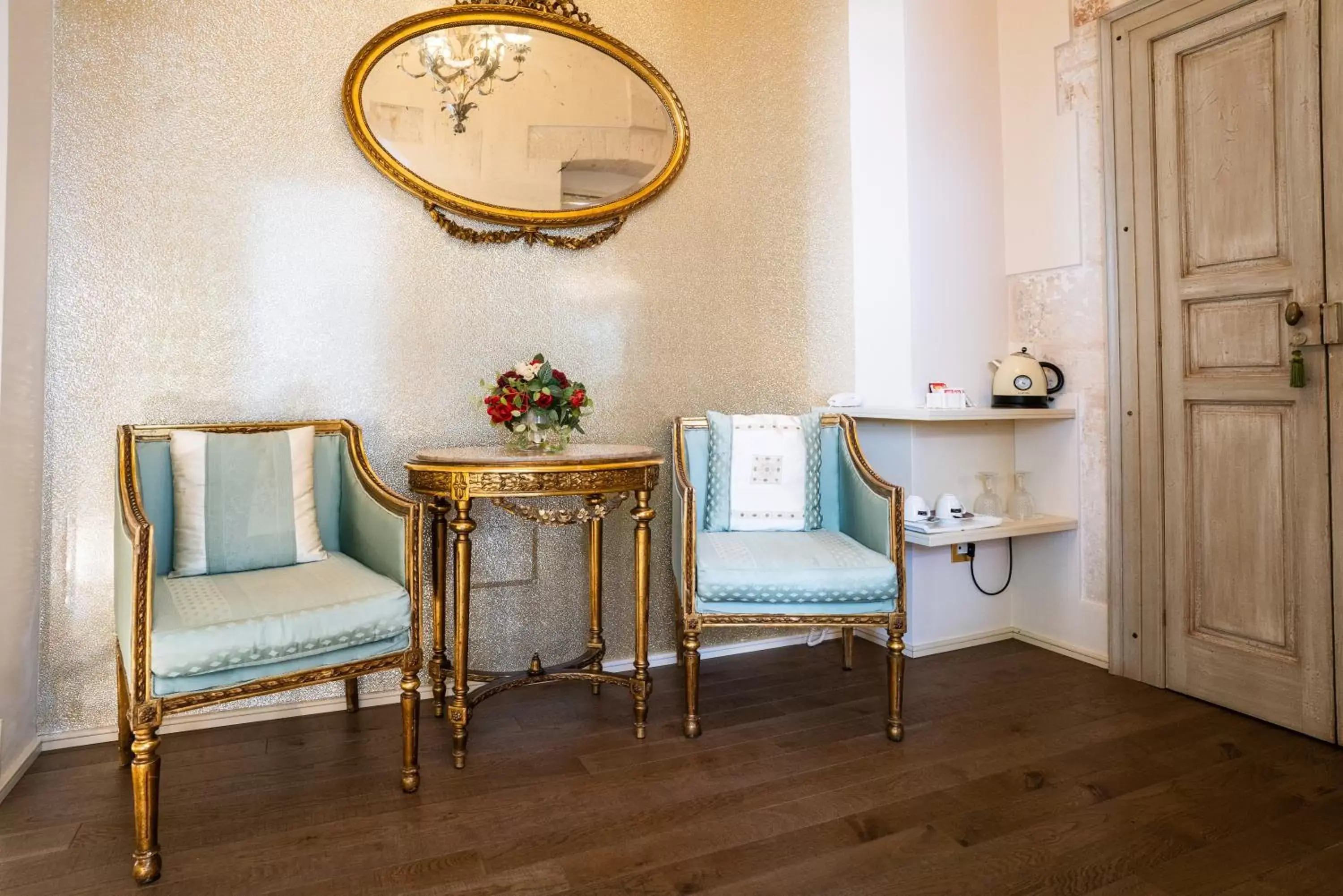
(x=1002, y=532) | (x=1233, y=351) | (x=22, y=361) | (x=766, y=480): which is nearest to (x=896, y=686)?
(x=766, y=480)

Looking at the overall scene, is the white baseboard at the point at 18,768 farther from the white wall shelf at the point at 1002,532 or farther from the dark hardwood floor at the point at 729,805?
the white wall shelf at the point at 1002,532

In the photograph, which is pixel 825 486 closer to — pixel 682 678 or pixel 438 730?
pixel 682 678

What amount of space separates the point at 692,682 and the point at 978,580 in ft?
5.07

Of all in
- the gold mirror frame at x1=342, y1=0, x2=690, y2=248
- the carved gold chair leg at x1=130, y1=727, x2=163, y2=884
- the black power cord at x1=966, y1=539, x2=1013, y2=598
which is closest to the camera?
the carved gold chair leg at x1=130, y1=727, x2=163, y2=884

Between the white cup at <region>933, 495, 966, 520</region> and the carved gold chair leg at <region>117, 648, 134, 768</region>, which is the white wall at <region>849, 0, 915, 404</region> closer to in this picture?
the white cup at <region>933, 495, 966, 520</region>

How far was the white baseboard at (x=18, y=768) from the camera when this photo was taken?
1.89 meters

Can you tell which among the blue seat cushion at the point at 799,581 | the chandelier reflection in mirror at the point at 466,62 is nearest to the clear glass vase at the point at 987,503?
the blue seat cushion at the point at 799,581

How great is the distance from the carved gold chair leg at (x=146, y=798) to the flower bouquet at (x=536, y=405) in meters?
1.13

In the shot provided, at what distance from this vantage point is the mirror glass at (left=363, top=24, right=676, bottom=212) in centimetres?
249

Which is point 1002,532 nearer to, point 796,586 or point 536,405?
point 796,586

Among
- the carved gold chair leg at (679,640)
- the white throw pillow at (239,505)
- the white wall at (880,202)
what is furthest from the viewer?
the white wall at (880,202)

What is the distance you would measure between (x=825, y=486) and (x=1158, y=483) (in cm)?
113

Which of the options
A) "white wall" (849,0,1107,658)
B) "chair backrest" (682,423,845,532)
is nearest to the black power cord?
"white wall" (849,0,1107,658)

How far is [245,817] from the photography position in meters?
1.80
